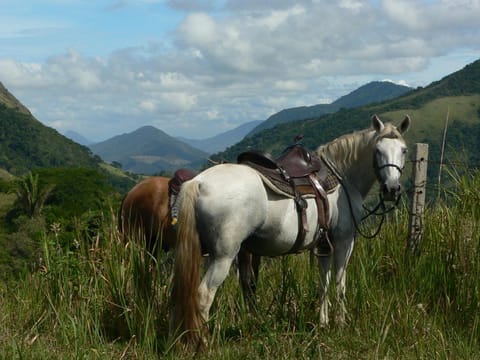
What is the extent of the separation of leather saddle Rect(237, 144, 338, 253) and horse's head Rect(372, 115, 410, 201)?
0.50 meters

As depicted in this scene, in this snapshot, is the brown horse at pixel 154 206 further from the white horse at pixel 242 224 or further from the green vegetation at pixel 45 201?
the green vegetation at pixel 45 201

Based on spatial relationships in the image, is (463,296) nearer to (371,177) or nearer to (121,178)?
(371,177)

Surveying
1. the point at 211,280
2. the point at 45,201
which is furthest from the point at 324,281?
the point at 45,201

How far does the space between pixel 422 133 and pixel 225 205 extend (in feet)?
628

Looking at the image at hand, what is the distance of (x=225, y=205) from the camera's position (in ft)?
16.3

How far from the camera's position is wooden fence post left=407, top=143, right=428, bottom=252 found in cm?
731

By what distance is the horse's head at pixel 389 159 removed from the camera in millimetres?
5773

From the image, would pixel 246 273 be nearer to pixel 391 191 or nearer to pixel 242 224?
pixel 242 224

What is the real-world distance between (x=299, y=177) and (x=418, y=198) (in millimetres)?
2388

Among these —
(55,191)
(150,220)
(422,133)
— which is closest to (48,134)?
(422,133)

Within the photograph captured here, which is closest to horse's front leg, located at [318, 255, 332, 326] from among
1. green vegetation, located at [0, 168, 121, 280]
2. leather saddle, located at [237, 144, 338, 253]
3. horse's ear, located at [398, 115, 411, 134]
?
leather saddle, located at [237, 144, 338, 253]

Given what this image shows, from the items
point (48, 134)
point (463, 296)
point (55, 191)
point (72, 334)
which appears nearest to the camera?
point (72, 334)

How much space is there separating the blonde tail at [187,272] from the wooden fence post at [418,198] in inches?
130

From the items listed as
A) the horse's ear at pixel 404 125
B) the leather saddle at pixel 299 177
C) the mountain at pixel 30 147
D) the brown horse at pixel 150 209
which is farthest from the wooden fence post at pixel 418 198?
the mountain at pixel 30 147
